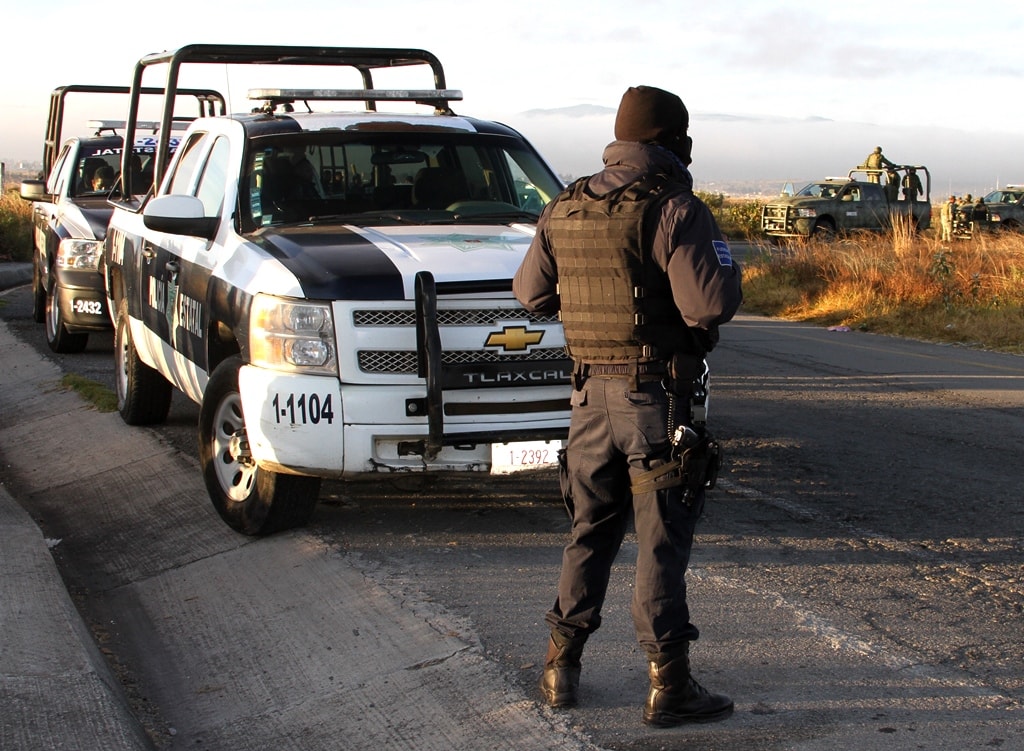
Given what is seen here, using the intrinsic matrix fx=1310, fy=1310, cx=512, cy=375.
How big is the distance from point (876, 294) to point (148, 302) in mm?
10692

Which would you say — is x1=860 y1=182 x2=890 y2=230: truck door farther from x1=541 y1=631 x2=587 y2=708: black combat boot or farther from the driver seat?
x1=541 y1=631 x2=587 y2=708: black combat boot

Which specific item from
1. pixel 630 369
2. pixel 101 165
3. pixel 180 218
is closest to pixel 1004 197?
pixel 101 165

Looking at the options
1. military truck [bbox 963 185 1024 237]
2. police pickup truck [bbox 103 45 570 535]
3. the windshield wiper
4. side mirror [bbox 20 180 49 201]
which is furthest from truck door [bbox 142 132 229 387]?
military truck [bbox 963 185 1024 237]

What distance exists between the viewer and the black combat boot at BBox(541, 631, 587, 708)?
4062 mm

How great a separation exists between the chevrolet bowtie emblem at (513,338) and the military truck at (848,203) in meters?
26.6

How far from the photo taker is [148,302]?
26.1 ft

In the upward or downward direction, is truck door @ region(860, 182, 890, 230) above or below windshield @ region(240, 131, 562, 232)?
above

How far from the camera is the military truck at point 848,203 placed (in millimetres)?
31984

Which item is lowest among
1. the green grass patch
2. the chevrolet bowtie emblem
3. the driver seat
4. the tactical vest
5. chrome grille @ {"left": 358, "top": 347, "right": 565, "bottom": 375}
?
the green grass patch

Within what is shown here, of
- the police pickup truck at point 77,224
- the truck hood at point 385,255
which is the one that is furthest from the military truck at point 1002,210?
the truck hood at point 385,255

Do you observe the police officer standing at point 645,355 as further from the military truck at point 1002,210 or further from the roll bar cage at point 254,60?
the military truck at point 1002,210

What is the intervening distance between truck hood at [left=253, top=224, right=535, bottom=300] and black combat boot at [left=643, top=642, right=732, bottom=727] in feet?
7.36

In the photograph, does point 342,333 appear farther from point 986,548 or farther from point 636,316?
point 986,548

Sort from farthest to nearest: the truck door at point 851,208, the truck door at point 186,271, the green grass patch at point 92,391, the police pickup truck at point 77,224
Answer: the truck door at point 851,208 → the police pickup truck at point 77,224 → the green grass patch at point 92,391 → the truck door at point 186,271
